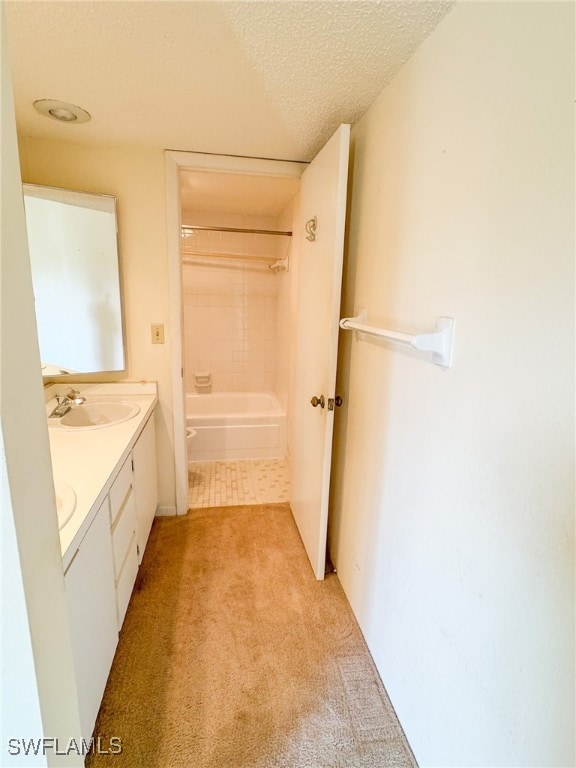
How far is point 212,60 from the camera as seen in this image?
114 cm

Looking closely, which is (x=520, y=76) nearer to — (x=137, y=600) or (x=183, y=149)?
(x=183, y=149)

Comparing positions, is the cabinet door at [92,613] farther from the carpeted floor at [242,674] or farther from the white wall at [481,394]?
the white wall at [481,394]

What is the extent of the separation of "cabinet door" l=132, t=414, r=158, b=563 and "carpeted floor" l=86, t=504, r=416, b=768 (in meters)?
0.20

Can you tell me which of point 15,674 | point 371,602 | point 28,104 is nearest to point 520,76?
point 15,674

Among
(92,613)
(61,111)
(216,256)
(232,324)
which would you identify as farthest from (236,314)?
(92,613)

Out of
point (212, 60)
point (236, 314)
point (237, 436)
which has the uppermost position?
point (212, 60)

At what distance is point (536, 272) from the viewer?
683 millimetres

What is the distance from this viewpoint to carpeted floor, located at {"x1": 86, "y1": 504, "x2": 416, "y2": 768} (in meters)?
1.12

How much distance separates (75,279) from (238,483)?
174cm

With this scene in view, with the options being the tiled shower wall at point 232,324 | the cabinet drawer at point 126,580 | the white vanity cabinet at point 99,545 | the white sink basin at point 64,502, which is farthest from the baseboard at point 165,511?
the tiled shower wall at point 232,324

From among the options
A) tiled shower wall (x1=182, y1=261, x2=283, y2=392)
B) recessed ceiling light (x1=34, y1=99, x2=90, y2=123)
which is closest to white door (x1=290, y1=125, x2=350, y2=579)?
recessed ceiling light (x1=34, y1=99, x2=90, y2=123)

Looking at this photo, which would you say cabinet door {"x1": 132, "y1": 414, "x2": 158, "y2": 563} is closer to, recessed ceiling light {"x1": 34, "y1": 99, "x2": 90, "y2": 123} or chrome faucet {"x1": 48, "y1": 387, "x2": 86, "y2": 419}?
chrome faucet {"x1": 48, "y1": 387, "x2": 86, "y2": 419}

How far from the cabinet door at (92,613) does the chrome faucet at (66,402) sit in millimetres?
841

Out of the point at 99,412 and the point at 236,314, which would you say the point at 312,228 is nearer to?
the point at 99,412
